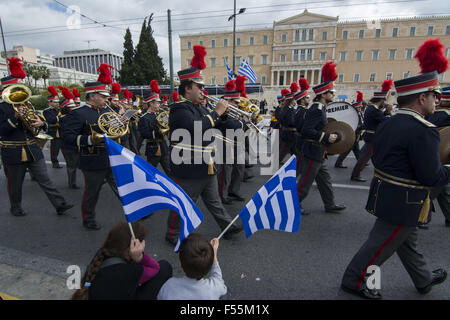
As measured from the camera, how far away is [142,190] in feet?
6.18

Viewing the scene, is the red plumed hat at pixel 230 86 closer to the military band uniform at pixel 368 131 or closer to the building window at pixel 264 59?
the military band uniform at pixel 368 131

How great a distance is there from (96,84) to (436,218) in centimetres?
546

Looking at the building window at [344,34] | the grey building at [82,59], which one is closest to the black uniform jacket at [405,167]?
the building window at [344,34]

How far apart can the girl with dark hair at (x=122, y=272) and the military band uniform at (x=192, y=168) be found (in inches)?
51.3

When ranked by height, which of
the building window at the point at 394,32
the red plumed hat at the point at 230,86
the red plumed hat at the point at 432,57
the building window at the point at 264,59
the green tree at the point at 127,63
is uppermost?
the building window at the point at 394,32

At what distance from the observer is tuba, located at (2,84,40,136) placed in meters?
3.76

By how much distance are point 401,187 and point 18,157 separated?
4816mm

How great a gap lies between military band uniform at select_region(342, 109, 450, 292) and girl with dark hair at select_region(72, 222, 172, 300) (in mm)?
1767

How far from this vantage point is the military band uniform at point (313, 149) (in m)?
3.86
